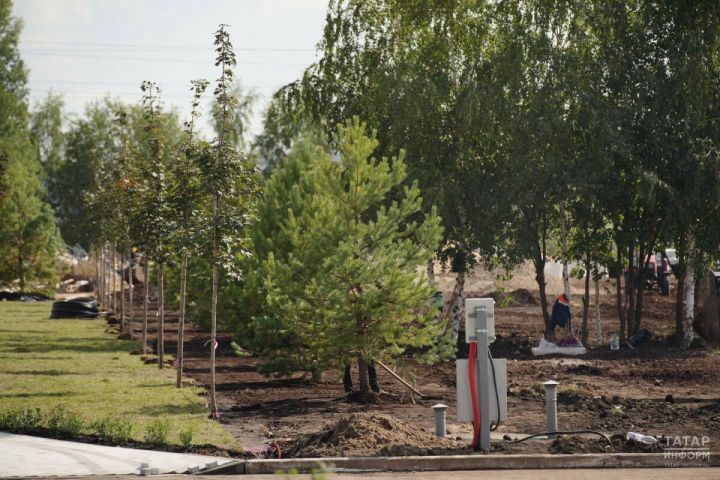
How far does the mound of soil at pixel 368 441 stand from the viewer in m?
13.7

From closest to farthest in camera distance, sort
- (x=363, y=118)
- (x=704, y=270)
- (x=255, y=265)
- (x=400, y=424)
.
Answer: (x=400, y=424), (x=255, y=265), (x=704, y=270), (x=363, y=118)

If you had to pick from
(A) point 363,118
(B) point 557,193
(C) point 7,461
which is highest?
(A) point 363,118

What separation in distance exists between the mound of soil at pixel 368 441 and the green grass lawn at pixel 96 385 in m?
1.12

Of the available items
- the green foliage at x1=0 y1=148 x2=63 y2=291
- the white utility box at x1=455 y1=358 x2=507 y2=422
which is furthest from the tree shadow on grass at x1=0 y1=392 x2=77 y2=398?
the green foliage at x1=0 y1=148 x2=63 y2=291

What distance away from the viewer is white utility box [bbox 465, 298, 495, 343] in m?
14.0

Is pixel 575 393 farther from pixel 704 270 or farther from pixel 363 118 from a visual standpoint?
pixel 363 118

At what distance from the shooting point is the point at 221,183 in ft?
61.0

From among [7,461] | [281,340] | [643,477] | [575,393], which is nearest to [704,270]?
[575,393]

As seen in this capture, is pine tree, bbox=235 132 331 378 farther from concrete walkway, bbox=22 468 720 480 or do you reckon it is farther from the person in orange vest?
concrete walkway, bbox=22 468 720 480

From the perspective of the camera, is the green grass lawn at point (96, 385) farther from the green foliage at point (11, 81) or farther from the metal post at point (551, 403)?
the green foliage at point (11, 81)

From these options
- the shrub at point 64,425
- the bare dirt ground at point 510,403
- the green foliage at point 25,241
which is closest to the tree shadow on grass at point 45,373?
the bare dirt ground at point 510,403

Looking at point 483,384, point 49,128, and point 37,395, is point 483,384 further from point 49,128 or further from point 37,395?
point 49,128

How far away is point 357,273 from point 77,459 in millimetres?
7159

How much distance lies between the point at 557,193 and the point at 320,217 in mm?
12768
